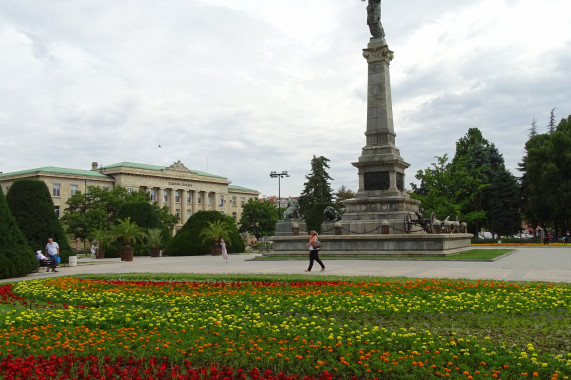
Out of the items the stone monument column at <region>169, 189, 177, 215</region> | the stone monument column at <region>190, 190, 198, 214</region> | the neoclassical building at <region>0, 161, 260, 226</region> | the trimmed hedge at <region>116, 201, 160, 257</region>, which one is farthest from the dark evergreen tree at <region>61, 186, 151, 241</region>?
the stone monument column at <region>190, 190, 198, 214</region>

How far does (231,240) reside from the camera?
44719 mm

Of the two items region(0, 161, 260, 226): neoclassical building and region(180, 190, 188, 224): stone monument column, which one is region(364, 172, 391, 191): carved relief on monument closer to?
A: region(0, 161, 260, 226): neoclassical building

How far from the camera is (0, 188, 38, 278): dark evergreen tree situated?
66.6 feet

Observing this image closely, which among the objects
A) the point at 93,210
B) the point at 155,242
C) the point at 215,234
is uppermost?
the point at 93,210

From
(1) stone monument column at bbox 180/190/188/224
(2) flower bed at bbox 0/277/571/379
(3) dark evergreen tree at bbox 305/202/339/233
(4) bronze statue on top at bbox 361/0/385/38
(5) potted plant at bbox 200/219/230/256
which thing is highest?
(4) bronze statue on top at bbox 361/0/385/38

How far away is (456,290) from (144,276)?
35.8 feet

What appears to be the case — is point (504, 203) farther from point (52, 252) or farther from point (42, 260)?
point (42, 260)

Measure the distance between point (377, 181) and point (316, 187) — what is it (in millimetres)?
47853

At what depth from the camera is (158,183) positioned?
354ft

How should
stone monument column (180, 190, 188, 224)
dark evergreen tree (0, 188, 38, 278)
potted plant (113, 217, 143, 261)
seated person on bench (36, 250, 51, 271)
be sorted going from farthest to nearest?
stone monument column (180, 190, 188, 224), potted plant (113, 217, 143, 261), seated person on bench (36, 250, 51, 271), dark evergreen tree (0, 188, 38, 278)

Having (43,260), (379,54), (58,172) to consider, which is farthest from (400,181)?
(58,172)

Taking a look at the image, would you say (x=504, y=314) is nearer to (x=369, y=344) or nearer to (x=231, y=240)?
(x=369, y=344)

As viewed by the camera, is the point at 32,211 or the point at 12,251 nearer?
the point at 12,251

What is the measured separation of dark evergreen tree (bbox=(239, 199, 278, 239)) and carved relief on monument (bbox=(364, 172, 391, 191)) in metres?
65.6
